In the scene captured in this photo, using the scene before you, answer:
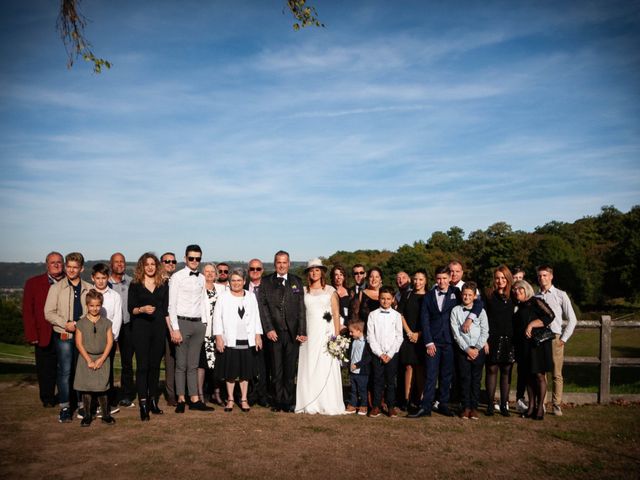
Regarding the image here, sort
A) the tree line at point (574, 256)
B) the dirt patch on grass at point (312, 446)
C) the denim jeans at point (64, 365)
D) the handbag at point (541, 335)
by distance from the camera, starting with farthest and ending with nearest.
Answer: the tree line at point (574, 256) → the handbag at point (541, 335) → the denim jeans at point (64, 365) → the dirt patch on grass at point (312, 446)

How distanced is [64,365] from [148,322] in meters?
1.30

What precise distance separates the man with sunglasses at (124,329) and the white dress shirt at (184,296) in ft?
2.75

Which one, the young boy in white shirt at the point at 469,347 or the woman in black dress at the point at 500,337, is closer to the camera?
the young boy in white shirt at the point at 469,347

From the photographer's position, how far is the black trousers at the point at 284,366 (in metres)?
8.48

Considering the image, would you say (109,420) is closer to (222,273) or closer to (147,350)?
(147,350)

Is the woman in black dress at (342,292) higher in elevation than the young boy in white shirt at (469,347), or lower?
higher

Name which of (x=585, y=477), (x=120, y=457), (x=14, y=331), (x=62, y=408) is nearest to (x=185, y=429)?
(x=120, y=457)

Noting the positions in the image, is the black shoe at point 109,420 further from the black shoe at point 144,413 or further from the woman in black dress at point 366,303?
the woman in black dress at point 366,303

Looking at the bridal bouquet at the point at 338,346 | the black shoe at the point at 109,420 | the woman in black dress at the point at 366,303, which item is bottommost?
the black shoe at the point at 109,420

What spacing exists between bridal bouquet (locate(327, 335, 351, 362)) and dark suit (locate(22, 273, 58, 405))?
432 centimetres

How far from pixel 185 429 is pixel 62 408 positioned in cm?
183

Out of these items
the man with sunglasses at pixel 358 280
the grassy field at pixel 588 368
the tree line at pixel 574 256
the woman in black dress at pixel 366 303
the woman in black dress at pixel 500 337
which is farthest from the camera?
the tree line at pixel 574 256

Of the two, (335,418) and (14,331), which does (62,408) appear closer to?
(335,418)

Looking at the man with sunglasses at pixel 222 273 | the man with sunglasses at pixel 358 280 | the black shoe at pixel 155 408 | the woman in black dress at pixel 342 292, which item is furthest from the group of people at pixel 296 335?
the man with sunglasses at pixel 222 273
